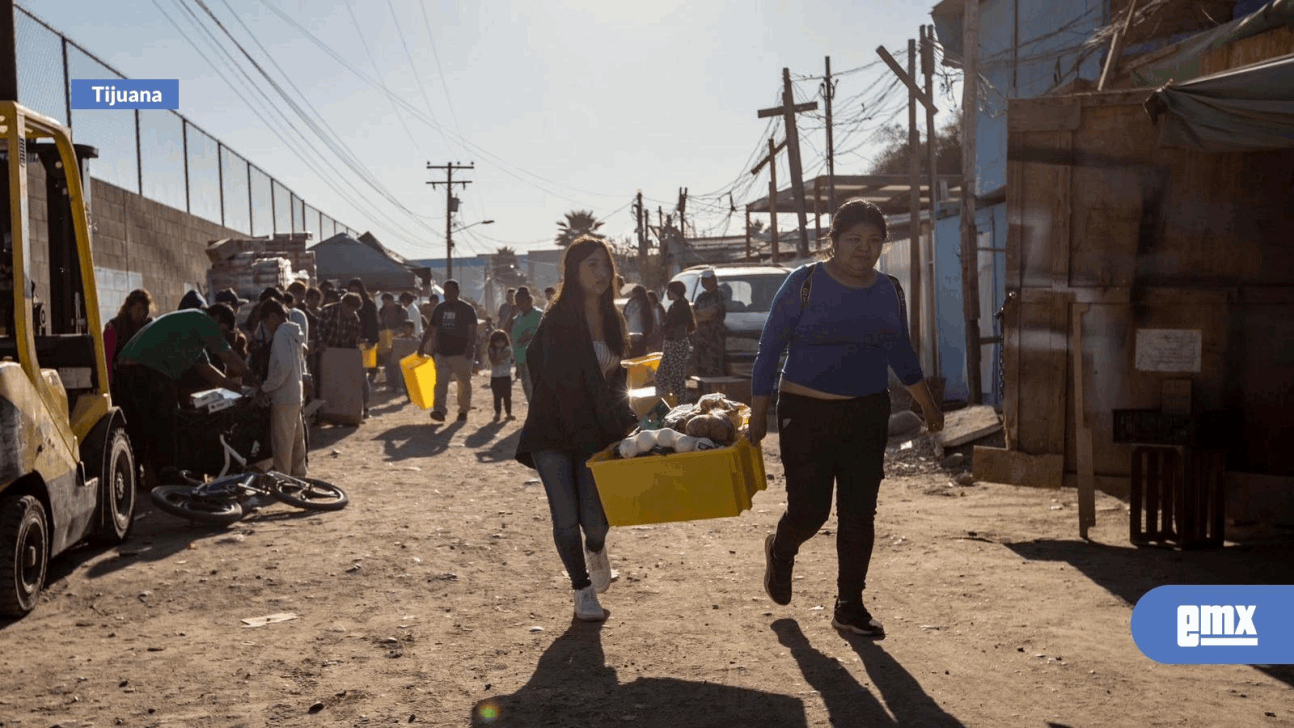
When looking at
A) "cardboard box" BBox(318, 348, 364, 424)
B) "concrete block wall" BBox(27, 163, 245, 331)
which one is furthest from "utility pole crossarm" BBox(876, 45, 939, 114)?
"concrete block wall" BBox(27, 163, 245, 331)

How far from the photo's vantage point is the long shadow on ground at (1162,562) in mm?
6648

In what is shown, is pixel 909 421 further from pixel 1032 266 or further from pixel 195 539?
pixel 195 539

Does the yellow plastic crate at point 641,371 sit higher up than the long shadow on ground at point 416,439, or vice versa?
the yellow plastic crate at point 641,371

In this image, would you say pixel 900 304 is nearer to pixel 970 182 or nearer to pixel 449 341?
pixel 970 182

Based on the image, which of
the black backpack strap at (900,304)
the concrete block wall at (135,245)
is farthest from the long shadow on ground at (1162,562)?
the concrete block wall at (135,245)

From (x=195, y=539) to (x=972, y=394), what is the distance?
373 inches

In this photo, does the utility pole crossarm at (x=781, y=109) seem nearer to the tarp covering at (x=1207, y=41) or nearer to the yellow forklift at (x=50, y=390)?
the tarp covering at (x=1207, y=41)

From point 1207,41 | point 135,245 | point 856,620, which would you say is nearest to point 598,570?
point 856,620

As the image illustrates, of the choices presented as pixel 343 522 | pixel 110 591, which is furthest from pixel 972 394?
pixel 110 591

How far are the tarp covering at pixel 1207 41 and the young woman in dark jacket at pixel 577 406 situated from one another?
5.31 meters

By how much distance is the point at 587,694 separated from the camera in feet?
15.9

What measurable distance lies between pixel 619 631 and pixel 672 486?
0.86 m

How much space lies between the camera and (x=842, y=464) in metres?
5.55

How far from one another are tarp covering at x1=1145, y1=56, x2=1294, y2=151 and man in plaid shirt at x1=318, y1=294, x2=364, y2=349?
34.7 feet
